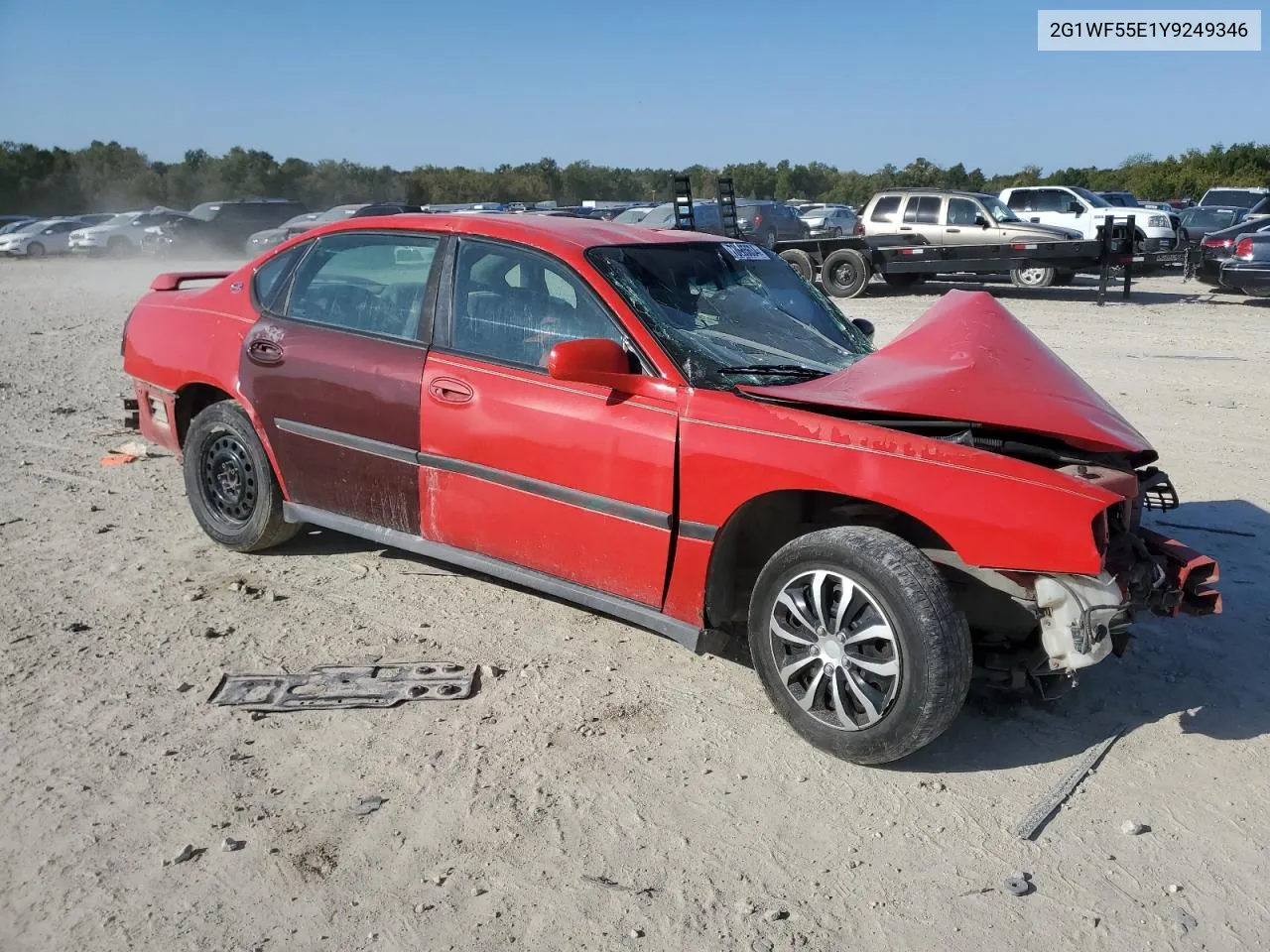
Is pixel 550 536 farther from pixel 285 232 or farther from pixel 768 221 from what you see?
pixel 285 232

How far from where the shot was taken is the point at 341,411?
4.59 m

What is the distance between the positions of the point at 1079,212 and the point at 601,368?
21.0 metres

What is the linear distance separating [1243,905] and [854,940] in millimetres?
1035

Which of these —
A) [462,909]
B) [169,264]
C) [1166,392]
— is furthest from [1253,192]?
[462,909]

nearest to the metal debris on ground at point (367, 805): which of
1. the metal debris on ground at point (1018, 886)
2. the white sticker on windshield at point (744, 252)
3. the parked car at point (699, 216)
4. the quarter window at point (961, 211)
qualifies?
the metal debris on ground at point (1018, 886)

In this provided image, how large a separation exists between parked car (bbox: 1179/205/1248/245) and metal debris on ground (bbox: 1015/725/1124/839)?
938 inches

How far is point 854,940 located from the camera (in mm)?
2695

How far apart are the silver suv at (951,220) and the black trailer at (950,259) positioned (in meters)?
0.21

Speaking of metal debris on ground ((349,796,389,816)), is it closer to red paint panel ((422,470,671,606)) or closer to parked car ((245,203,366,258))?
red paint panel ((422,470,671,606))

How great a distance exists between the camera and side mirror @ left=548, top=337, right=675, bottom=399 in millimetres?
3697

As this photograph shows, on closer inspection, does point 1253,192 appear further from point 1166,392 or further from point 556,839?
point 556,839

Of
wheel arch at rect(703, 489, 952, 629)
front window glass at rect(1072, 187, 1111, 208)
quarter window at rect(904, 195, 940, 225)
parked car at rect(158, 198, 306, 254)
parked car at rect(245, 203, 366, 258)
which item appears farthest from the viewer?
parked car at rect(158, 198, 306, 254)

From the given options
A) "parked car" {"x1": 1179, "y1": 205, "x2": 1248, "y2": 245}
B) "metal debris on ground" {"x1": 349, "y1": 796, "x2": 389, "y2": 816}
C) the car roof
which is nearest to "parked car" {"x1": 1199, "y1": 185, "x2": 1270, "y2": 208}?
"parked car" {"x1": 1179, "y1": 205, "x2": 1248, "y2": 245}

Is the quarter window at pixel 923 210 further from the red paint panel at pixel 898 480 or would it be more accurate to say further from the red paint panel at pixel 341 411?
the red paint panel at pixel 898 480
